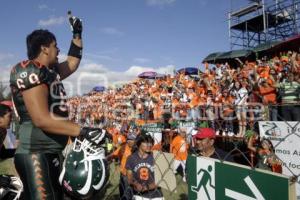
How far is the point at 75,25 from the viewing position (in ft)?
10.9

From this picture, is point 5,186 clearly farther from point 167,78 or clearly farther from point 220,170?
point 167,78

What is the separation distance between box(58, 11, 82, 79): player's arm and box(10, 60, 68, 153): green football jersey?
0.59 m

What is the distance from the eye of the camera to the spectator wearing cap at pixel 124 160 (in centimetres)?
494

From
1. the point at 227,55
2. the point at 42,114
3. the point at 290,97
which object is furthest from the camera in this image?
the point at 227,55

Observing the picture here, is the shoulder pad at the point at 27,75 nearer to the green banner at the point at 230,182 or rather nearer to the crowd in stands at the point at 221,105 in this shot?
the green banner at the point at 230,182

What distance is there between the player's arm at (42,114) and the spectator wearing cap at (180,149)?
4004mm

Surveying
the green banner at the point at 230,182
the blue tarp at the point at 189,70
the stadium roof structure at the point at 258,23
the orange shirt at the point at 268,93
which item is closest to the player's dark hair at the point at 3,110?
the green banner at the point at 230,182

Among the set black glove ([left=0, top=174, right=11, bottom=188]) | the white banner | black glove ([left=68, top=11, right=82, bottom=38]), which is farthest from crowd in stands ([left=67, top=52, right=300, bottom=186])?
black glove ([left=0, top=174, right=11, bottom=188])

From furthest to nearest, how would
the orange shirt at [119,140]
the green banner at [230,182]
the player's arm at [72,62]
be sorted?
the orange shirt at [119,140] → the player's arm at [72,62] → the green banner at [230,182]

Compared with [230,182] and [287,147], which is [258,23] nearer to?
[287,147]

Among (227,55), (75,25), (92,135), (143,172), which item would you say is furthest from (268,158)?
(227,55)

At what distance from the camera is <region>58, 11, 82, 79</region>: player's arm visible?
3.27m

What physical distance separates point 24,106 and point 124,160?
454cm

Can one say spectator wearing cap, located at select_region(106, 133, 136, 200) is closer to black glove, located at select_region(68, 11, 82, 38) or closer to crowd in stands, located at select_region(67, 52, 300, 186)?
crowd in stands, located at select_region(67, 52, 300, 186)
